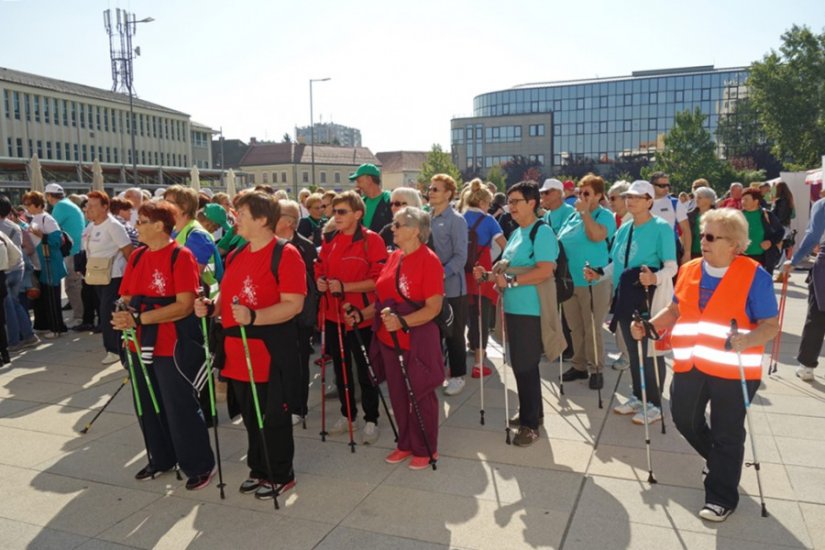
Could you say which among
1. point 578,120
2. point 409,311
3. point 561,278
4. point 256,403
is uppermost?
point 578,120

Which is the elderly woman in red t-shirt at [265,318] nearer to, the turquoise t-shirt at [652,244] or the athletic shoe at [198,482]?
the athletic shoe at [198,482]

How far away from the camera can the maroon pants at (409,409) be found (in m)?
4.69

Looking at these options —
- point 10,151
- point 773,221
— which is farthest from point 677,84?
point 773,221

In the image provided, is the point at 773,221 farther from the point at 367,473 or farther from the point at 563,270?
the point at 367,473

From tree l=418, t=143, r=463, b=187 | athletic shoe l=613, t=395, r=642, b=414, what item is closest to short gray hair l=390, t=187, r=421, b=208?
athletic shoe l=613, t=395, r=642, b=414

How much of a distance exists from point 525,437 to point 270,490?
1.98m

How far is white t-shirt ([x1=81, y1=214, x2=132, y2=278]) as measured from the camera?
7.30 meters

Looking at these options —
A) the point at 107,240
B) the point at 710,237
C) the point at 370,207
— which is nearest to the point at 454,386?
the point at 370,207

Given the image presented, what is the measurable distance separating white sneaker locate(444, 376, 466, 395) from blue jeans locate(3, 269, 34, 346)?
232 inches

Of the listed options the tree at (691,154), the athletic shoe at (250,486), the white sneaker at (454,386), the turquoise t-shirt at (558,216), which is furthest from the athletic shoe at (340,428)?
the tree at (691,154)

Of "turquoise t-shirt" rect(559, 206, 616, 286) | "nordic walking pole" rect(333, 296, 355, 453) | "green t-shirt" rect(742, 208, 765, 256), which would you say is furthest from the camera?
"green t-shirt" rect(742, 208, 765, 256)

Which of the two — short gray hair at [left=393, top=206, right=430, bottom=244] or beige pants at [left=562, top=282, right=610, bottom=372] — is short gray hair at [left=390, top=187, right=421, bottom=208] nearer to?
short gray hair at [left=393, top=206, right=430, bottom=244]

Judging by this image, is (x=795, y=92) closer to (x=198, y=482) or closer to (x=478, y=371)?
(x=478, y=371)

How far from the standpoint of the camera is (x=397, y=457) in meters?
4.78
